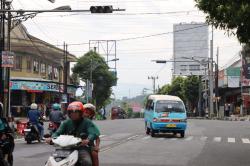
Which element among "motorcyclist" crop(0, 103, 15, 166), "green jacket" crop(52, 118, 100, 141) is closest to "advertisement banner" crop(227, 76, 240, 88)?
"motorcyclist" crop(0, 103, 15, 166)

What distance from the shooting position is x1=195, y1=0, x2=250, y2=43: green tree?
16.0m

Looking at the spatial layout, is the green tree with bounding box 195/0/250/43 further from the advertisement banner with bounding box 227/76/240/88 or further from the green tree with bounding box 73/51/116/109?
the green tree with bounding box 73/51/116/109

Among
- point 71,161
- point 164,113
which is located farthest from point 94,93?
point 71,161

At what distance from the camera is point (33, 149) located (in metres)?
21.1

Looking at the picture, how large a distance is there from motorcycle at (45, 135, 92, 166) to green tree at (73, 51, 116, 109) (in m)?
71.2

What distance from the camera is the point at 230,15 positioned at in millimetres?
16312

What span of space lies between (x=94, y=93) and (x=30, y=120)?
59111mm

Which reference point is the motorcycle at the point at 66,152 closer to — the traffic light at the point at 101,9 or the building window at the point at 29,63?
the traffic light at the point at 101,9

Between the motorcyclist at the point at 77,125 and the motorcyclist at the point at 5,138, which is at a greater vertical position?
the motorcyclist at the point at 77,125

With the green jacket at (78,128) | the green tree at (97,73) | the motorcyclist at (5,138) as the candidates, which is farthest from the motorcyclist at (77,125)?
the green tree at (97,73)

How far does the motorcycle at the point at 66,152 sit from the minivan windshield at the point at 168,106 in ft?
72.5

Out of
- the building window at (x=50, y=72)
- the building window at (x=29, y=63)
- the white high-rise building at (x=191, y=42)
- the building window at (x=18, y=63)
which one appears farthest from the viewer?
the white high-rise building at (x=191, y=42)

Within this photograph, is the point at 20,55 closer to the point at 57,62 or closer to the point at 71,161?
the point at 57,62

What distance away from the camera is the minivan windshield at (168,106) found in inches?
1211
